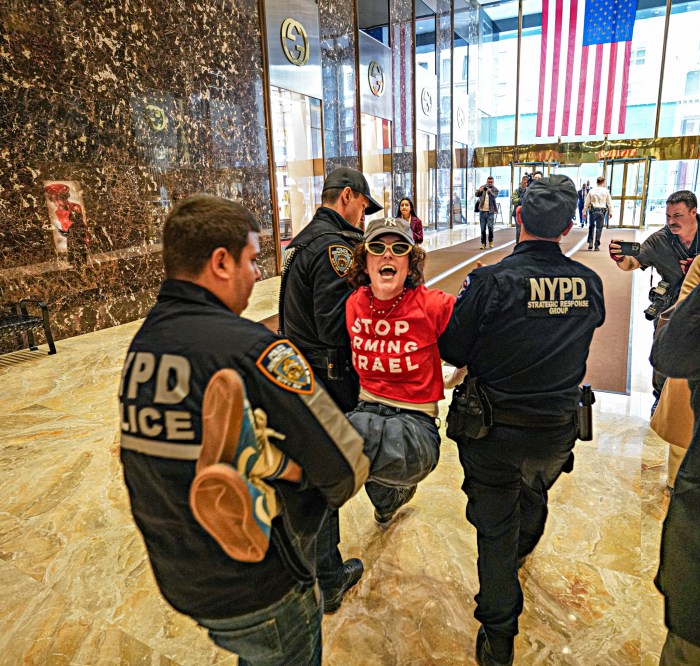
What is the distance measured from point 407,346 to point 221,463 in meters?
0.94

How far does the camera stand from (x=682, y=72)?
52.7 feet

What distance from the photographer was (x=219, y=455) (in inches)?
32.9

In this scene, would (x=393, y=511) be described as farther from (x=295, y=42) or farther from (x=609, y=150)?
(x=609, y=150)

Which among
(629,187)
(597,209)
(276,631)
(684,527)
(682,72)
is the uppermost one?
(682,72)

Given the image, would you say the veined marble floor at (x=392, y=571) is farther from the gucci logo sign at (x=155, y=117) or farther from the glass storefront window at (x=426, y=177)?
the glass storefront window at (x=426, y=177)

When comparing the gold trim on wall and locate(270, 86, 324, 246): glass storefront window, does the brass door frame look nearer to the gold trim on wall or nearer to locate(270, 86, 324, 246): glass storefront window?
the gold trim on wall

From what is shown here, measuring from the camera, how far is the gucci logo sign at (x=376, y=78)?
41.2 feet

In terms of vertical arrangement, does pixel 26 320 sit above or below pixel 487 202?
below

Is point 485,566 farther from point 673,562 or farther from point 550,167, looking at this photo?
point 550,167

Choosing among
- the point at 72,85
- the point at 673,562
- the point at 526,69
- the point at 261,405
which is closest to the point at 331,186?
the point at 261,405

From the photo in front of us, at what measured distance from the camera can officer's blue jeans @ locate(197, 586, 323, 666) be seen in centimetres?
99

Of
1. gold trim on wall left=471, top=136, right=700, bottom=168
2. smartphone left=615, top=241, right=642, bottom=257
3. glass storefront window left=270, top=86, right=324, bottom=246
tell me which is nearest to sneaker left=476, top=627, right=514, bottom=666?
smartphone left=615, top=241, right=642, bottom=257

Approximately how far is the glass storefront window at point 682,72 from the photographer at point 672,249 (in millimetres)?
16896

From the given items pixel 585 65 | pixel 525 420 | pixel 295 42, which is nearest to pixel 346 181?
pixel 525 420
